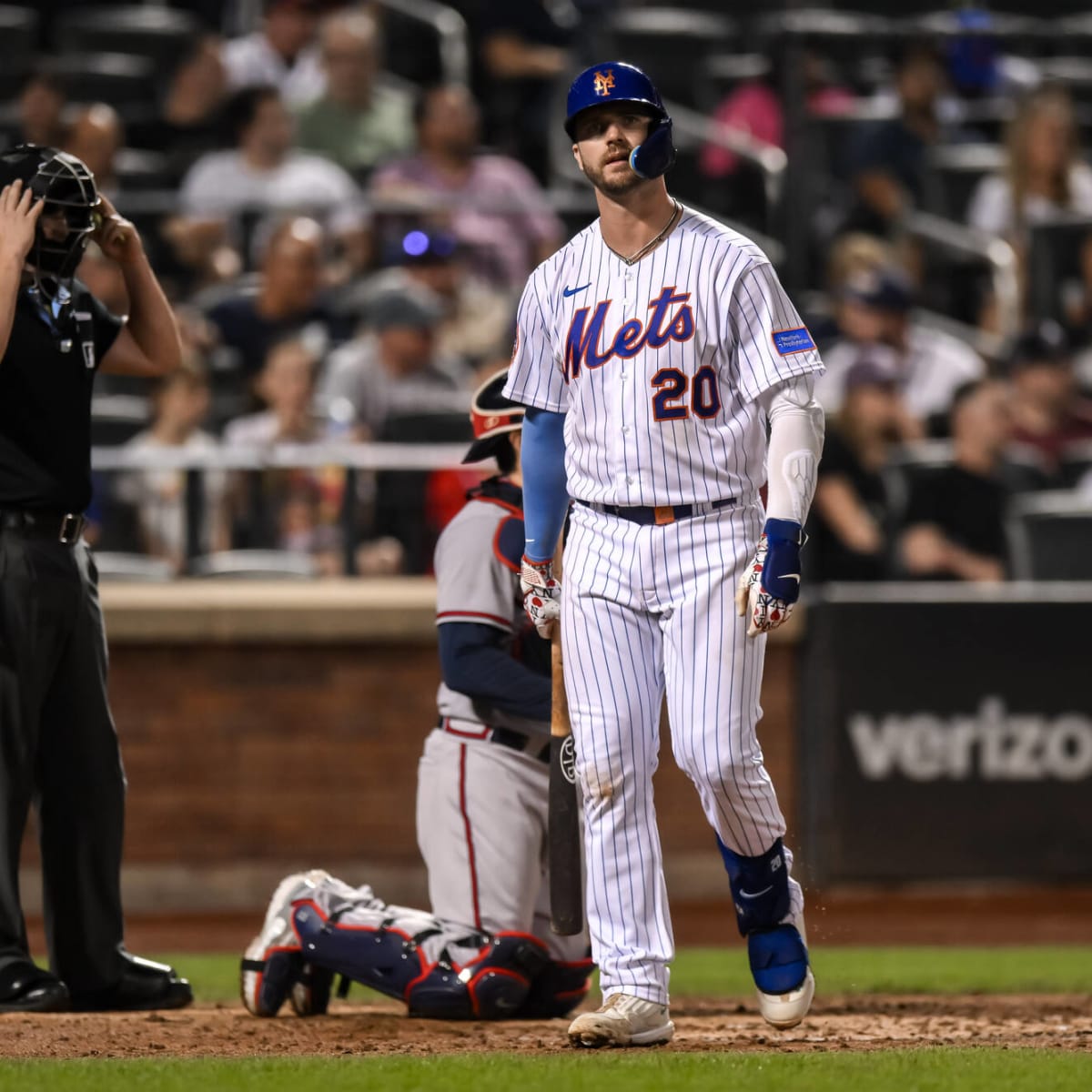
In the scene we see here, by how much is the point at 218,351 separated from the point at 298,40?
10.7 feet

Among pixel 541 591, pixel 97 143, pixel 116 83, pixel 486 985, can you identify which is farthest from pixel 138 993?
pixel 116 83

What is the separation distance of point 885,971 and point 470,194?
511cm

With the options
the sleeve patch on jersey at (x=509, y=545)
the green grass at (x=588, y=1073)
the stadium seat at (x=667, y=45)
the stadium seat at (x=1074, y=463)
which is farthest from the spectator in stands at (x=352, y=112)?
the green grass at (x=588, y=1073)

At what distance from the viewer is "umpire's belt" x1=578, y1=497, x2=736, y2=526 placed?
444 cm

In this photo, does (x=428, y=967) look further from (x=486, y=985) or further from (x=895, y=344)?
(x=895, y=344)

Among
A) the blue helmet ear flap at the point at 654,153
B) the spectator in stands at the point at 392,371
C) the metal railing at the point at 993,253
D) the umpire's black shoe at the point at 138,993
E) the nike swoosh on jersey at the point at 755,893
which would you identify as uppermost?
the metal railing at the point at 993,253

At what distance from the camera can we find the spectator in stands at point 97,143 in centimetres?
1009

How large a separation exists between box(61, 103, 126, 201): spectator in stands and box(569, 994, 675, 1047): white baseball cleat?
6.45 meters

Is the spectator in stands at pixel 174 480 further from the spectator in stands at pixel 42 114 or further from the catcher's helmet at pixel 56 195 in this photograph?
the catcher's helmet at pixel 56 195

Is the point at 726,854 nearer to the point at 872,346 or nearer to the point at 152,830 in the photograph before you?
the point at 152,830

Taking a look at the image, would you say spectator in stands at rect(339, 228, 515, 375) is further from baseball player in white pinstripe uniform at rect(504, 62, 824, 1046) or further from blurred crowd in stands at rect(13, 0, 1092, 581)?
baseball player in white pinstripe uniform at rect(504, 62, 824, 1046)

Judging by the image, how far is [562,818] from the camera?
Answer: 4.81 m

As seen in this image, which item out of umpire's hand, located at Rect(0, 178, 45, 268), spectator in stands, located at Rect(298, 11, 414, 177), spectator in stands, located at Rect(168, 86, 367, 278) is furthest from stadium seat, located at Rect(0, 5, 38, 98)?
umpire's hand, located at Rect(0, 178, 45, 268)

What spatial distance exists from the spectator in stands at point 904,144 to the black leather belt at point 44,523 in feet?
21.8
